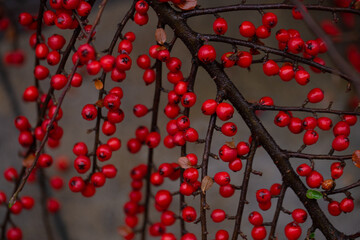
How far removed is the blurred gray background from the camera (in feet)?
5.40

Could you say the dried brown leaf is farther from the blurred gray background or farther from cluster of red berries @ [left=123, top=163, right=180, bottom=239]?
the blurred gray background

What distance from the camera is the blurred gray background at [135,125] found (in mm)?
1646

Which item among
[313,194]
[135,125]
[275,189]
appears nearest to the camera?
[313,194]

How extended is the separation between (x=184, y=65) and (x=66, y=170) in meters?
0.68

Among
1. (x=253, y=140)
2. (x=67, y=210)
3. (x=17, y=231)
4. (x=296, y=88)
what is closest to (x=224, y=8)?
(x=253, y=140)

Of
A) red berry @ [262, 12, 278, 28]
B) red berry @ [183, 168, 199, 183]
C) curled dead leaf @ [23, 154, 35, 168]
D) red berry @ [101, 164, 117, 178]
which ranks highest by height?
red berry @ [262, 12, 278, 28]

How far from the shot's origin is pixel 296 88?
1.69 meters

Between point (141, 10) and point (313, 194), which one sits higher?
point (141, 10)

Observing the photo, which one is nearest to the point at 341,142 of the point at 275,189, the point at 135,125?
the point at 275,189

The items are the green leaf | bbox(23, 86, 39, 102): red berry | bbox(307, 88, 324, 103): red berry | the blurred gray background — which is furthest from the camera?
the blurred gray background

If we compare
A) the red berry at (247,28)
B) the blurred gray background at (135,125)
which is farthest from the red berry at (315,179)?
the blurred gray background at (135,125)

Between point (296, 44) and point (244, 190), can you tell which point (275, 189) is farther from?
point (296, 44)

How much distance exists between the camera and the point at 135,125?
170 centimetres

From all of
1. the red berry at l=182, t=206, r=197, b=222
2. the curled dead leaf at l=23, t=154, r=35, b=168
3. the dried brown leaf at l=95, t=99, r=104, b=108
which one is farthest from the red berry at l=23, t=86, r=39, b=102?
the red berry at l=182, t=206, r=197, b=222
